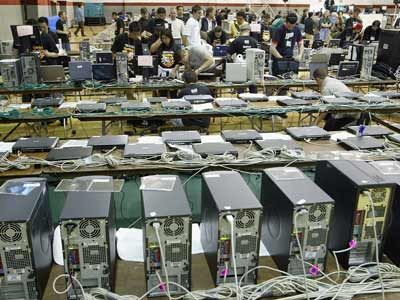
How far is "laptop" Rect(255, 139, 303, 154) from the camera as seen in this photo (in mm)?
2564

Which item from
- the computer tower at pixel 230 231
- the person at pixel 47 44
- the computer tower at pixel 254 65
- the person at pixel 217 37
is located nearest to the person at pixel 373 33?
the person at pixel 217 37

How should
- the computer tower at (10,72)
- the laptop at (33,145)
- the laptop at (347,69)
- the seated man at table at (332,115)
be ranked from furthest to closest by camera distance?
the laptop at (347,69) < the computer tower at (10,72) < the seated man at table at (332,115) < the laptop at (33,145)

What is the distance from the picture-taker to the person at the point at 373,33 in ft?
28.2

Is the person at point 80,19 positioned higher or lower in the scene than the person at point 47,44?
higher

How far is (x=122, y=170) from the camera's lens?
92.0 inches

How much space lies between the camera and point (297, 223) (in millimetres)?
1317

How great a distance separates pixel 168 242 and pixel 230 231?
0.64 ft

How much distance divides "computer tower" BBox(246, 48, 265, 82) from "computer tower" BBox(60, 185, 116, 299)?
13.3 feet

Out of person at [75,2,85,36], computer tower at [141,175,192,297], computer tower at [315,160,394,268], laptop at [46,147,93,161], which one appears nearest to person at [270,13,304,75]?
laptop at [46,147,93,161]

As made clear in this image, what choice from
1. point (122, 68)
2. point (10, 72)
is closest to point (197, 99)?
point (122, 68)

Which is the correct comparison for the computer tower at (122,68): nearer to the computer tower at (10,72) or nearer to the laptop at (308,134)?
the computer tower at (10,72)

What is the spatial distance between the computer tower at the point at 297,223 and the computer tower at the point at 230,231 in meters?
0.11

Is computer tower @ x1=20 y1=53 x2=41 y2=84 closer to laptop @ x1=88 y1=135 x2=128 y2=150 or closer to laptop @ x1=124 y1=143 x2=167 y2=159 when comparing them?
laptop @ x1=88 y1=135 x2=128 y2=150

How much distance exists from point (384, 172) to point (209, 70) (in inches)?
192
